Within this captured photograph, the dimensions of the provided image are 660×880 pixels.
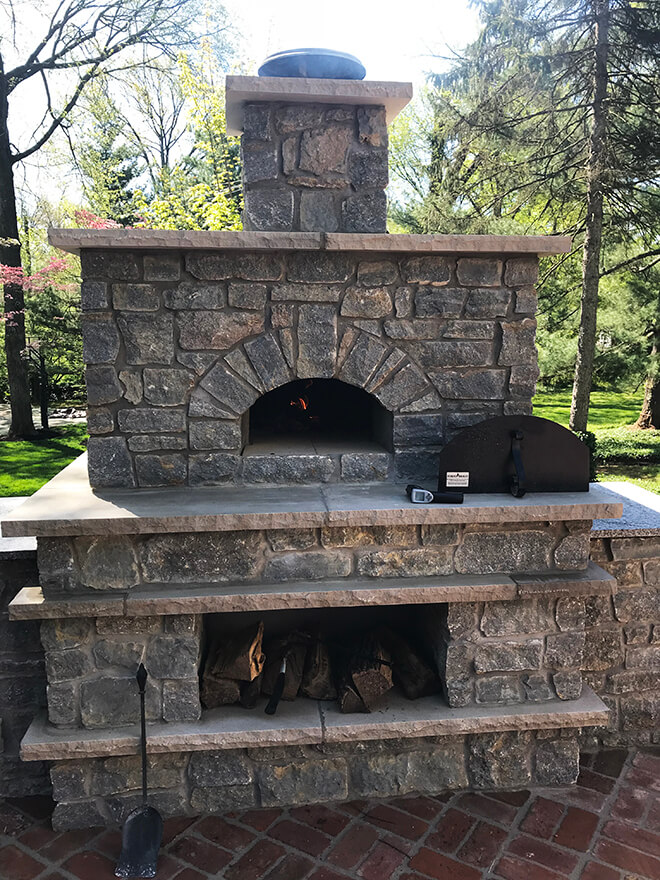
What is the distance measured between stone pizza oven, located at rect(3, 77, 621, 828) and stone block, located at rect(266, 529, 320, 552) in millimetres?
13

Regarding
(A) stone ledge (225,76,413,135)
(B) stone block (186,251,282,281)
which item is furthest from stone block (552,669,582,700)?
(A) stone ledge (225,76,413,135)

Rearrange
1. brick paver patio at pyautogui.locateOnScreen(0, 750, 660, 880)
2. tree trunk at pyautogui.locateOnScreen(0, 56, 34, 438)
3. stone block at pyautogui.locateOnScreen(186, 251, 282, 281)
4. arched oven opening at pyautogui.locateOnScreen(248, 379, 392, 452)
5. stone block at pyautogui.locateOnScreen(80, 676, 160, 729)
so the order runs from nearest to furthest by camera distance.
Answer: brick paver patio at pyautogui.locateOnScreen(0, 750, 660, 880) → stone block at pyautogui.locateOnScreen(80, 676, 160, 729) → stone block at pyautogui.locateOnScreen(186, 251, 282, 281) → arched oven opening at pyautogui.locateOnScreen(248, 379, 392, 452) → tree trunk at pyautogui.locateOnScreen(0, 56, 34, 438)

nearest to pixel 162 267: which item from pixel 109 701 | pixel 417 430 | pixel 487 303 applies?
pixel 417 430

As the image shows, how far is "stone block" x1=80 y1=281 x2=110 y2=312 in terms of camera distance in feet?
9.46

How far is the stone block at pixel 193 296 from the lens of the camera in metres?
2.93

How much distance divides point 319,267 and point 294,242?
19cm

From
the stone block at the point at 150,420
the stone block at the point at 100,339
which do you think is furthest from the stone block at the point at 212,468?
the stone block at the point at 100,339

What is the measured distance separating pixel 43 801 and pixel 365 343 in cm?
265

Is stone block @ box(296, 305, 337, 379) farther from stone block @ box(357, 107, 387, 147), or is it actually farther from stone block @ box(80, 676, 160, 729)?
stone block @ box(80, 676, 160, 729)

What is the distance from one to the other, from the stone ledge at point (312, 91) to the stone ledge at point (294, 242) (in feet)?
2.40

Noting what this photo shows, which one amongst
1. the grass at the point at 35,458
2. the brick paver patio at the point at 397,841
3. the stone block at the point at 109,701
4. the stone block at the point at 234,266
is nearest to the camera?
the brick paver patio at the point at 397,841

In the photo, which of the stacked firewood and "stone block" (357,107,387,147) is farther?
"stone block" (357,107,387,147)

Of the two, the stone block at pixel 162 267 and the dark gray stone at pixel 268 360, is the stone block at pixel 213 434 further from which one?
the stone block at pixel 162 267

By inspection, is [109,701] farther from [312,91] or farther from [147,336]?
[312,91]
